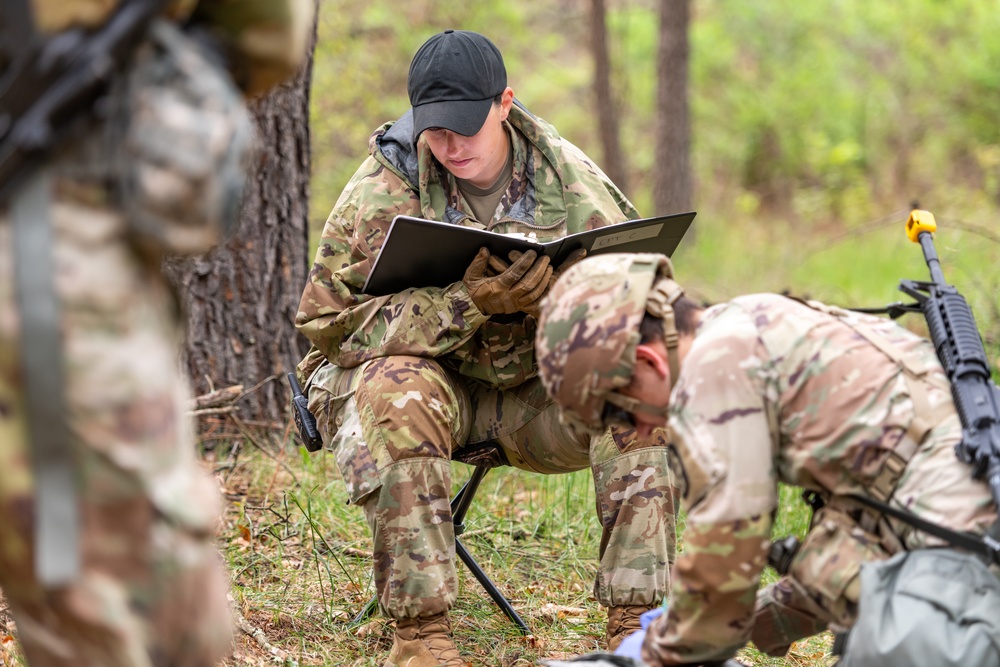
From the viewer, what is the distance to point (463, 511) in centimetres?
352

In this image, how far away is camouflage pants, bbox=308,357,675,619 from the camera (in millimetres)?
2996

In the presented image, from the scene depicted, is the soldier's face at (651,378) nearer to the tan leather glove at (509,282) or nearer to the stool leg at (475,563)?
the tan leather glove at (509,282)

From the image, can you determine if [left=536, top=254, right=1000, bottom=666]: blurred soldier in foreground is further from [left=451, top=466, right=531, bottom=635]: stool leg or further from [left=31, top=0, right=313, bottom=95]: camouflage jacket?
[left=451, top=466, right=531, bottom=635]: stool leg

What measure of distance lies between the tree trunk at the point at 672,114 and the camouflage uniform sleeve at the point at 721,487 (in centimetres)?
794

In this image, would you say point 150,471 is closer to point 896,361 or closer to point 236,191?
point 236,191

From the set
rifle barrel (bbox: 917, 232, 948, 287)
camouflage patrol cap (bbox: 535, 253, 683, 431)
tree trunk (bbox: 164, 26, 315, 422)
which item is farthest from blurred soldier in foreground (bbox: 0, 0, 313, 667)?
tree trunk (bbox: 164, 26, 315, 422)

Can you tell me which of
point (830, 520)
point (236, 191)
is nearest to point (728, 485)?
point (830, 520)

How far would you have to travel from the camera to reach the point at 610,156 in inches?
407

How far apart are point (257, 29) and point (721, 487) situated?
1204 millimetres

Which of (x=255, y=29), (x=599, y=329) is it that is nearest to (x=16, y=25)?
(x=255, y=29)

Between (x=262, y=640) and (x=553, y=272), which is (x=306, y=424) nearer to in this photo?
(x=262, y=640)

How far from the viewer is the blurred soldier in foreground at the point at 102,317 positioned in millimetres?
1657

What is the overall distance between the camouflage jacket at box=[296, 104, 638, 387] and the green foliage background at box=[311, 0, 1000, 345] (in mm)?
5749

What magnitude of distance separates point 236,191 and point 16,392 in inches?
18.1
